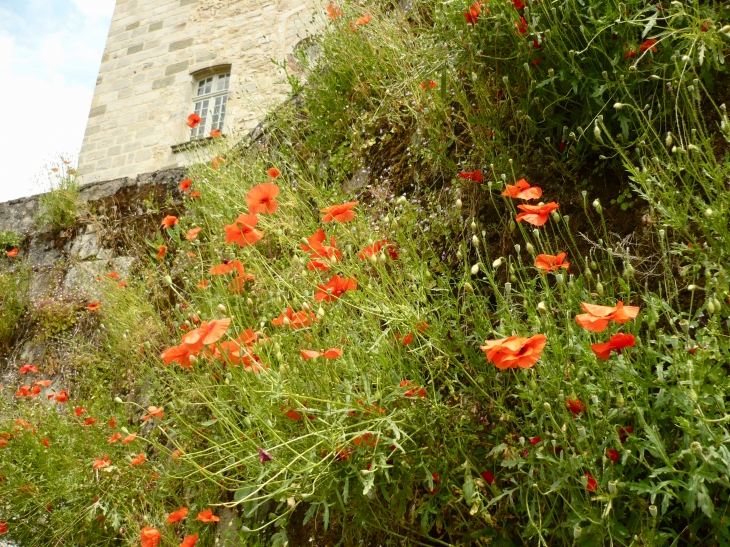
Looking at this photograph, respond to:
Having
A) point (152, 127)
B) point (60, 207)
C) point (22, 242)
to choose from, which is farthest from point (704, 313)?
point (152, 127)

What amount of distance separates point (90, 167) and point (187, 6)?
3.26 metres

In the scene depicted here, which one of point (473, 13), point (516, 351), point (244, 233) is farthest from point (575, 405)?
point (473, 13)

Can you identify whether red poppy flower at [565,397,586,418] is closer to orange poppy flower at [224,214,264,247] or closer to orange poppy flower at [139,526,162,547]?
orange poppy flower at [224,214,264,247]

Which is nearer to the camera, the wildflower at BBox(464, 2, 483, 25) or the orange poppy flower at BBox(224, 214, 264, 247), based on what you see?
the orange poppy flower at BBox(224, 214, 264, 247)

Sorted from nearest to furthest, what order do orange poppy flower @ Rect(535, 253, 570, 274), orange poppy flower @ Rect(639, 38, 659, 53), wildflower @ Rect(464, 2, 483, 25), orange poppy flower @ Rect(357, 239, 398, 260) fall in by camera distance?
1. orange poppy flower @ Rect(535, 253, 570, 274)
2. orange poppy flower @ Rect(357, 239, 398, 260)
3. orange poppy flower @ Rect(639, 38, 659, 53)
4. wildflower @ Rect(464, 2, 483, 25)

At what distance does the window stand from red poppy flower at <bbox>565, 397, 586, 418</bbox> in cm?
881

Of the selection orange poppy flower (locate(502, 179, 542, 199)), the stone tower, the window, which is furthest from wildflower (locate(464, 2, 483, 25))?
the window

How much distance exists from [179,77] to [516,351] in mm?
9692

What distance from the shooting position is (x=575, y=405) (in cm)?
155

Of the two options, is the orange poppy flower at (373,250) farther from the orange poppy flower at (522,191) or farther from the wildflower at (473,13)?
the wildflower at (473,13)

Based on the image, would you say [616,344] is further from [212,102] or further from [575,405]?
[212,102]

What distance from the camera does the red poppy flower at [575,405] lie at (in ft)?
5.08

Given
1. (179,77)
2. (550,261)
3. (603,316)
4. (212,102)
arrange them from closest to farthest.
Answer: (603,316)
(550,261)
(212,102)
(179,77)

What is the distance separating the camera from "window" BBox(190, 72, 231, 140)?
9555 mm
